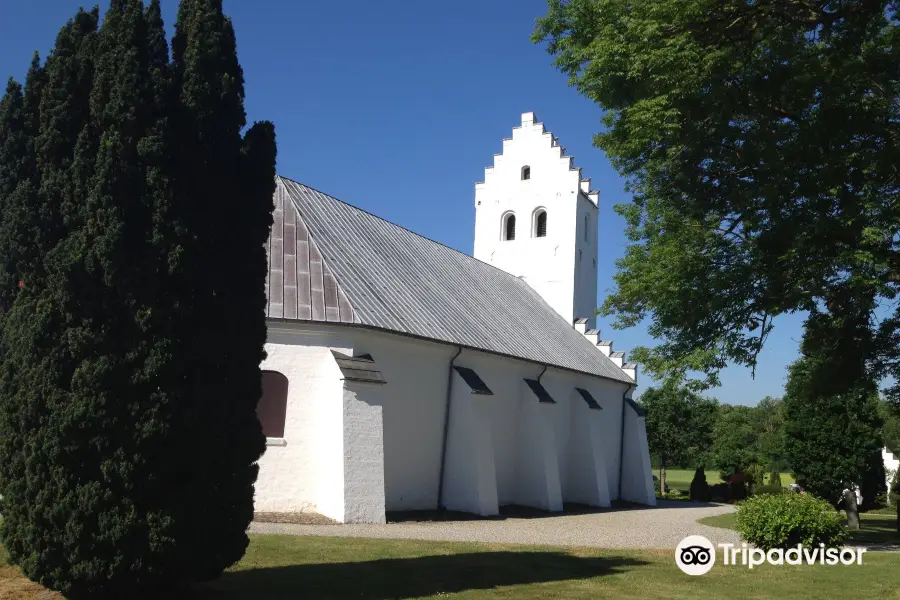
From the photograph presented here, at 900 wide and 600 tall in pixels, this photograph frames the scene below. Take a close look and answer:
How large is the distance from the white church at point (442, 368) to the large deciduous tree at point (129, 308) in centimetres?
800

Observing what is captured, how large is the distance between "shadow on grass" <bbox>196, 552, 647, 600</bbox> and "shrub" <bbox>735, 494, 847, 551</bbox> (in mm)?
2177

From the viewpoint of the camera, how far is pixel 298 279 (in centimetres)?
1806

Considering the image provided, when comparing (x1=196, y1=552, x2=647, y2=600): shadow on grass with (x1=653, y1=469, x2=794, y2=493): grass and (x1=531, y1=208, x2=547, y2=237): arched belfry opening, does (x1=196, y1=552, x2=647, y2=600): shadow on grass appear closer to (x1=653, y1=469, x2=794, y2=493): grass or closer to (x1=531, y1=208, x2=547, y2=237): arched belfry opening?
(x1=531, y1=208, x2=547, y2=237): arched belfry opening

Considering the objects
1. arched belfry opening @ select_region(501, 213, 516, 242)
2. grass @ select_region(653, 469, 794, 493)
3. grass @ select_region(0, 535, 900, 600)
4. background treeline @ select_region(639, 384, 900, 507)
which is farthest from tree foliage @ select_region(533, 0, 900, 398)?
grass @ select_region(653, 469, 794, 493)

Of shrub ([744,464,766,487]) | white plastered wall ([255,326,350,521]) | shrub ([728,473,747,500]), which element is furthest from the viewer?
shrub ([744,464,766,487])

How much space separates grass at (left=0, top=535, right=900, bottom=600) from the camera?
920cm

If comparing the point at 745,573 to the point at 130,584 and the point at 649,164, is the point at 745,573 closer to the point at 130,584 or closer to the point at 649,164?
the point at 649,164

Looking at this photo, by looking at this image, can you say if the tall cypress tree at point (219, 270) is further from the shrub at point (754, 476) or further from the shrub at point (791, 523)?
the shrub at point (754, 476)

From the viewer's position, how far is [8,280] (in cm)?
861

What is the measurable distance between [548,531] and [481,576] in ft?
24.6

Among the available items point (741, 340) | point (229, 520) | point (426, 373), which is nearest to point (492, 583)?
point (229, 520)

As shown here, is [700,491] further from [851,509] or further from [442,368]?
[442,368]

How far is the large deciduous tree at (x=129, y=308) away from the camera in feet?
25.5

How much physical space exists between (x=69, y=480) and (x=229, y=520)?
5.37 feet
